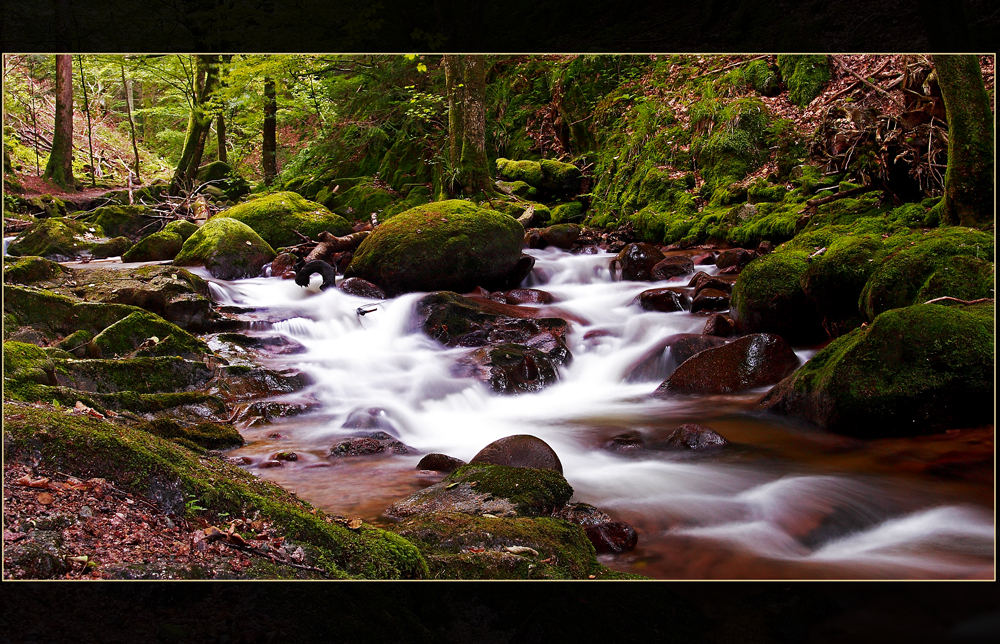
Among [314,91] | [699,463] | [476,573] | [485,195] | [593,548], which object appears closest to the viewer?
[476,573]

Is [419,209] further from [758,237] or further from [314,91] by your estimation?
[758,237]

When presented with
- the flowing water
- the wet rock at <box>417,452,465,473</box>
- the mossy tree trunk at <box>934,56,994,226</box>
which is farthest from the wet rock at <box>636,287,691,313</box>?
the wet rock at <box>417,452,465,473</box>

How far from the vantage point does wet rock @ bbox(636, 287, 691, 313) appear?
3.49m

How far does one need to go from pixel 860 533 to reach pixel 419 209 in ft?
8.80

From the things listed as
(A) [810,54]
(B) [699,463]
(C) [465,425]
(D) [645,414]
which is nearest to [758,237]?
(A) [810,54]

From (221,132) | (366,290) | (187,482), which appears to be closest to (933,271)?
(366,290)

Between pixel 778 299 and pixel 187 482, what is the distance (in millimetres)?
2672

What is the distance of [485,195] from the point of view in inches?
143

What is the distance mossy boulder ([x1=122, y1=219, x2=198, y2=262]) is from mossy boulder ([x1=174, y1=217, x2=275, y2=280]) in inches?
1.6

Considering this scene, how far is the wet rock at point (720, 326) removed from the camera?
321cm

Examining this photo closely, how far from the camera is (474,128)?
318 centimetres

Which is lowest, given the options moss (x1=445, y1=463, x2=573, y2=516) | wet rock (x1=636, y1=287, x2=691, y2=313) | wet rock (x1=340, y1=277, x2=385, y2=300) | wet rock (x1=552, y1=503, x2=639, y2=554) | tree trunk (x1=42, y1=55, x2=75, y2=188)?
wet rock (x1=552, y1=503, x2=639, y2=554)

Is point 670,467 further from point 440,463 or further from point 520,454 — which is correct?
point 440,463

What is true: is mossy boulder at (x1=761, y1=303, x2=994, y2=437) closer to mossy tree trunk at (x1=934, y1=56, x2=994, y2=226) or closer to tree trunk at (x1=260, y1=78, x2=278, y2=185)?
mossy tree trunk at (x1=934, y1=56, x2=994, y2=226)
